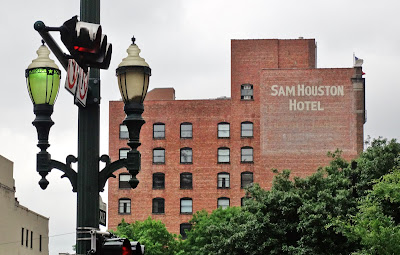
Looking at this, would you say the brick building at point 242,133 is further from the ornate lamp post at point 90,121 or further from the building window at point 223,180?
the ornate lamp post at point 90,121

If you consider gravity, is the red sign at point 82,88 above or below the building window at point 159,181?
below

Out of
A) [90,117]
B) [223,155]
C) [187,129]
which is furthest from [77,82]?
[187,129]

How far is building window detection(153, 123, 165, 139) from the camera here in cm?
12350

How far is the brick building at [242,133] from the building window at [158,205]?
129 millimetres

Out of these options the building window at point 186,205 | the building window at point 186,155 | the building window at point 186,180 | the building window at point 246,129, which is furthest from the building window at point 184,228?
the building window at point 246,129

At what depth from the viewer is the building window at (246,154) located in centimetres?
12188

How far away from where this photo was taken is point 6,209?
7850 cm

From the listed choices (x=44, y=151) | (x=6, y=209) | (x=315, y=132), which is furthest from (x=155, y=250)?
(x=44, y=151)

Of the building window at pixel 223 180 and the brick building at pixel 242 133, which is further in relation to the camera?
the building window at pixel 223 180

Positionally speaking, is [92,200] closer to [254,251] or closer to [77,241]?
[77,241]

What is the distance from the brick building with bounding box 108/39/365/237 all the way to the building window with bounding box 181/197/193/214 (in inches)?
5.0

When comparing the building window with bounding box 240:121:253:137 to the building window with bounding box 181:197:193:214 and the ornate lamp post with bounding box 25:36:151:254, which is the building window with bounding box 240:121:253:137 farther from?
the ornate lamp post with bounding box 25:36:151:254

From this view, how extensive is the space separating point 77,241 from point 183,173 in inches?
4340

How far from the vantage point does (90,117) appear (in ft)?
42.7
